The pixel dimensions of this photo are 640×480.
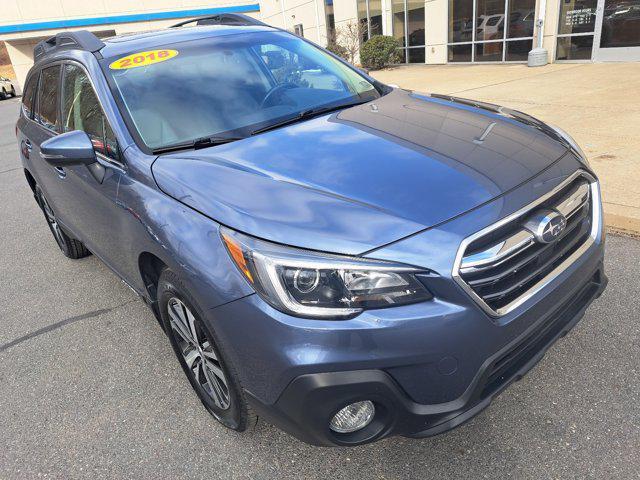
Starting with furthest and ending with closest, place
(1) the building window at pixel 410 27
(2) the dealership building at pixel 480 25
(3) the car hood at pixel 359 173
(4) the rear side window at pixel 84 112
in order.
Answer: (1) the building window at pixel 410 27
(2) the dealership building at pixel 480 25
(4) the rear side window at pixel 84 112
(3) the car hood at pixel 359 173

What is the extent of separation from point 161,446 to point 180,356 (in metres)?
0.44

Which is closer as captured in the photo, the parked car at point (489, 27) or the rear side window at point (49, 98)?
the rear side window at point (49, 98)

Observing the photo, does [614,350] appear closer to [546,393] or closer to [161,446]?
[546,393]

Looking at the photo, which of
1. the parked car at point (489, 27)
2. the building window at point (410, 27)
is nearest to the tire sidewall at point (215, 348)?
the parked car at point (489, 27)

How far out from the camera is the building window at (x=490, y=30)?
47.1ft

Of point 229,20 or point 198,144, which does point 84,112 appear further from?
point 229,20

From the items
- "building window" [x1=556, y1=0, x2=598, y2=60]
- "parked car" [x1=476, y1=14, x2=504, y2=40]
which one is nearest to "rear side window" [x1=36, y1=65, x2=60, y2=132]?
"building window" [x1=556, y1=0, x2=598, y2=60]

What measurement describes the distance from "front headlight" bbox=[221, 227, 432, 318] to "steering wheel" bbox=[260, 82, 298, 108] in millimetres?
1494

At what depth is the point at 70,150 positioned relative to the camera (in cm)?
264

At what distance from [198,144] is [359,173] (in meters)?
0.95

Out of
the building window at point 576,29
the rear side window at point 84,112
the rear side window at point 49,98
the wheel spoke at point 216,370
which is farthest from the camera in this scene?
the building window at point 576,29

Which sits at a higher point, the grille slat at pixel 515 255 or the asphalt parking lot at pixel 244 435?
the grille slat at pixel 515 255

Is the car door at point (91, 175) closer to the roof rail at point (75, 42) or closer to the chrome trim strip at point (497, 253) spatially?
the roof rail at point (75, 42)

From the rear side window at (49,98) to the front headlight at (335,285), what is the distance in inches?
106
